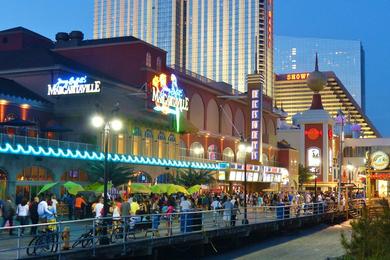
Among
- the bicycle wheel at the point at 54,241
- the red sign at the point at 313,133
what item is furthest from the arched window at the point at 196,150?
the bicycle wheel at the point at 54,241

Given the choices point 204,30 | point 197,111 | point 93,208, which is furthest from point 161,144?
point 204,30

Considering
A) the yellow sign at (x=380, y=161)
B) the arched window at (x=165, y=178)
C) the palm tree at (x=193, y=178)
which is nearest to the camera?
the yellow sign at (x=380, y=161)

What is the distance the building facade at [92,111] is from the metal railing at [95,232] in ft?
42.3

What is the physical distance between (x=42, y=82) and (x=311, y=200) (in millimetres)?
23977

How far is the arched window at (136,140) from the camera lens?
53.0 meters

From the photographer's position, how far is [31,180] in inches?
1665

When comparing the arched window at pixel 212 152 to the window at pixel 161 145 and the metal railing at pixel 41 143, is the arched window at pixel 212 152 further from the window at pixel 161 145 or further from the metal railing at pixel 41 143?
the metal railing at pixel 41 143

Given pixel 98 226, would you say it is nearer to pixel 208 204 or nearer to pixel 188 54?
pixel 208 204

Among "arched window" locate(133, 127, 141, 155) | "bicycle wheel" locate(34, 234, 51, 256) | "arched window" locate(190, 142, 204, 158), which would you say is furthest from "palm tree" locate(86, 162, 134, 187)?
"arched window" locate(190, 142, 204, 158)

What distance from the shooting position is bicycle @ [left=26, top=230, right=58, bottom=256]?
62.9 ft

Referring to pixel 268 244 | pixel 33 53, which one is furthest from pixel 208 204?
pixel 33 53

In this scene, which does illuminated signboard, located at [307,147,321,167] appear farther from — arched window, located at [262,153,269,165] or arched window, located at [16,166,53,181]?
arched window, located at [16,166,53,181]

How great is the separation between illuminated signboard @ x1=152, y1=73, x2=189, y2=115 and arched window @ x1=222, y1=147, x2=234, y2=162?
16728mm

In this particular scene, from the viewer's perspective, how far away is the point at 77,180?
1845 inches
